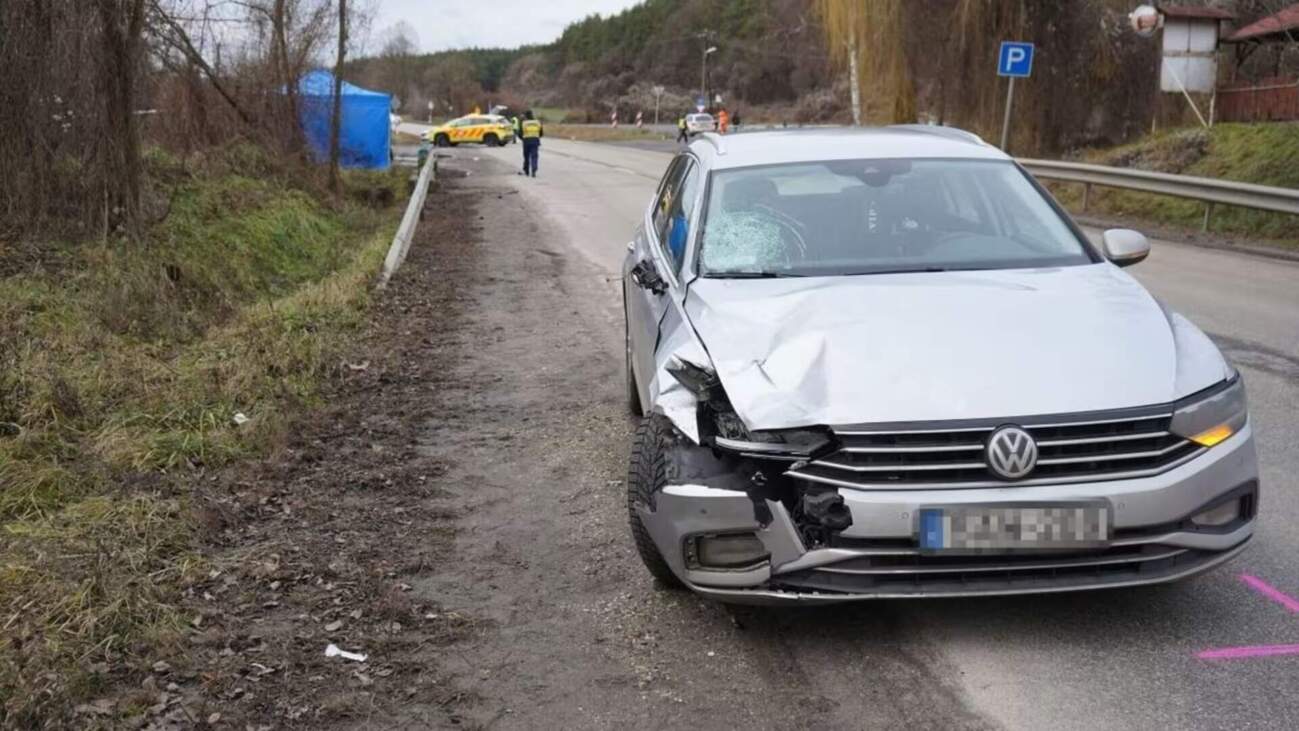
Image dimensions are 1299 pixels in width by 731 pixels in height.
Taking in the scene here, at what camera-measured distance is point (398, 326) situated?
10398mm

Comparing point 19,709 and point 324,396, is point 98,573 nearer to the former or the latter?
point 19,709

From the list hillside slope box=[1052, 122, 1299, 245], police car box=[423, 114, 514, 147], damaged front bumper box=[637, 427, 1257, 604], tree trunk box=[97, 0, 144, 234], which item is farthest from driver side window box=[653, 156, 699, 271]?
police car box=[423, 114, 514, 147]

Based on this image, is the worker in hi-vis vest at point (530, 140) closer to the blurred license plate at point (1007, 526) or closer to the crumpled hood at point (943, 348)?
the crumpled hood at point (943, 348)

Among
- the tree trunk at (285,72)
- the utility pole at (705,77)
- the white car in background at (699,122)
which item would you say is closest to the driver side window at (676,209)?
the tree trunk at (285,72)

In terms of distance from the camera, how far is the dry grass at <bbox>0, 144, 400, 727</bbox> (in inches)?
161

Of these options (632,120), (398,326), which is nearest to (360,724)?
(398,326)

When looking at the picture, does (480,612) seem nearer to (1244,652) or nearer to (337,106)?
→ (1244,652)

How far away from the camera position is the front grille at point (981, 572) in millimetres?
3830

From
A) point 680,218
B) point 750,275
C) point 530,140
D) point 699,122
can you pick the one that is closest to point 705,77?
point 699,122

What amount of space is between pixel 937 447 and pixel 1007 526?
1.03 feet

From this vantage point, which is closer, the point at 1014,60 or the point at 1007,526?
the point at 1007,526

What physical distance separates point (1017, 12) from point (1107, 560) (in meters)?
23.0

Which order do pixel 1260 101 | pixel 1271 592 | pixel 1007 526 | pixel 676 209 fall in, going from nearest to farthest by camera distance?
1. pixel 1007 526
2. pixel 1271 592
3. pixel 676 209
4. pixel 1260 101

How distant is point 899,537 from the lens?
149 inches
